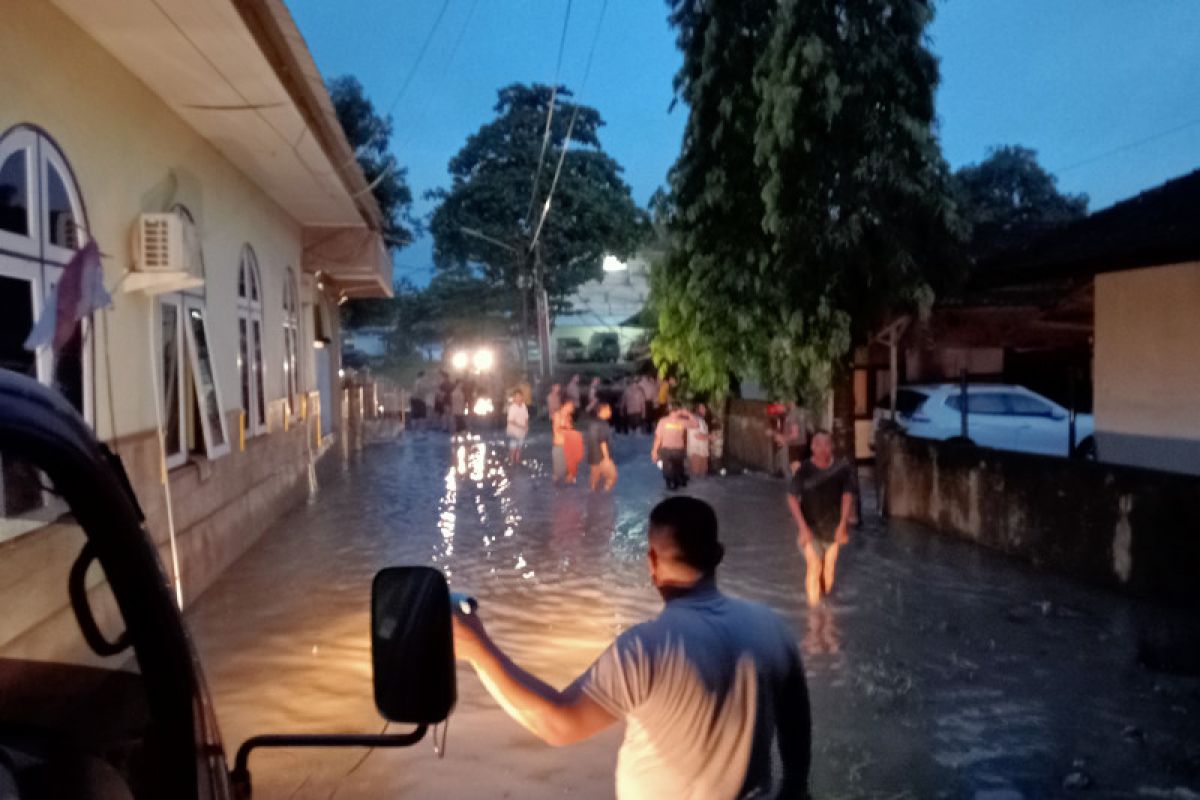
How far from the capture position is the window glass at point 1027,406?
1806cm

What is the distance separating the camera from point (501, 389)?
128ft

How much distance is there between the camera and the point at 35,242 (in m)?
6.94

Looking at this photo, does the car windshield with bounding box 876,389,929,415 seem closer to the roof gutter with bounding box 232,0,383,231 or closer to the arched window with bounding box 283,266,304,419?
the arched window with bounding box 283,266,304,419

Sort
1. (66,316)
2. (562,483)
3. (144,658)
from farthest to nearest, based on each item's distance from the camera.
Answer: (562,483)
(66,316)
(144,658)

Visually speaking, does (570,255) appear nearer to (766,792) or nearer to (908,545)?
(908,545)

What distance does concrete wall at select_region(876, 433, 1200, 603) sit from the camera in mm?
9320

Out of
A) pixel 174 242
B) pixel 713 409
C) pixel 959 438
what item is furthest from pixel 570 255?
pixel 174 242

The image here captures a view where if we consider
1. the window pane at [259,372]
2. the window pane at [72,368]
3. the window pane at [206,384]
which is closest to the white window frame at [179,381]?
the window pane at [206,384]

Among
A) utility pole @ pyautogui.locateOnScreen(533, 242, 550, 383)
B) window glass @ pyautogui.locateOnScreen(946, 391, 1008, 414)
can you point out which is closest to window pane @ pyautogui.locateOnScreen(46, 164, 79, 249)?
window glass @ pyautogui.locateOnScreen(946, 391, 1008, 414)

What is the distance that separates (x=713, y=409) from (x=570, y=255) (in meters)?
19.8

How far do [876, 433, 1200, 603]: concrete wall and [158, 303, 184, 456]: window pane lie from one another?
786 cm

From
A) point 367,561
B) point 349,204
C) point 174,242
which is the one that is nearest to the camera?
point 174,242

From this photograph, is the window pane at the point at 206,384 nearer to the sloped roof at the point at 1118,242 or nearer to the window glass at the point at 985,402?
the sloped roof at the point at 1118,242

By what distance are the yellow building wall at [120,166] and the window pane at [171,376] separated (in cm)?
54
